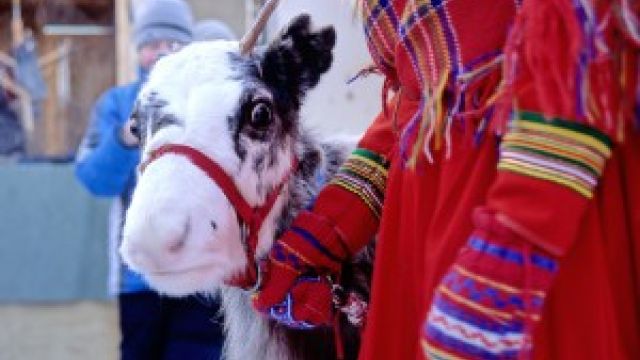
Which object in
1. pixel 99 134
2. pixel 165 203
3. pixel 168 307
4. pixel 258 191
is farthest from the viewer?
pixel 99 134

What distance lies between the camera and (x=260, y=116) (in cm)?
195

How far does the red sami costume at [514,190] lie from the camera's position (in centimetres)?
127

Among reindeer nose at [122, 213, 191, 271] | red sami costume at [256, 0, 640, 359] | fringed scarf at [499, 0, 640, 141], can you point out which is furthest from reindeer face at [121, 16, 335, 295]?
fringed scarf at [499, 0, 640, 141]

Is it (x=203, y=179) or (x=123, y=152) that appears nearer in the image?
(x=203, y=179)

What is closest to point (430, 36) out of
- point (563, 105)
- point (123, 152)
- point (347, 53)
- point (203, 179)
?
point (563, 105)

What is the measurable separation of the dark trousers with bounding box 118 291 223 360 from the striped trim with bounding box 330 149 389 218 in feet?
4.04

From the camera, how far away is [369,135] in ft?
6.80

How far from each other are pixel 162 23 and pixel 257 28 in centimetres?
162

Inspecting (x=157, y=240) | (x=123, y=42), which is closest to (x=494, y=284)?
(x=157, y=240)

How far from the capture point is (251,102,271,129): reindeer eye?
6.36ft

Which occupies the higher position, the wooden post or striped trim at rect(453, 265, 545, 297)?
the wooden post

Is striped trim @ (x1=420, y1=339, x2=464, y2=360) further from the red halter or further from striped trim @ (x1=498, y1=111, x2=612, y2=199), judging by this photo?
the red halter

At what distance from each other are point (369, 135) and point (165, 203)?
0.55 m

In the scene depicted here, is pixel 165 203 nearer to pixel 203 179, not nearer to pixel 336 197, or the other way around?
pixel 203 179
